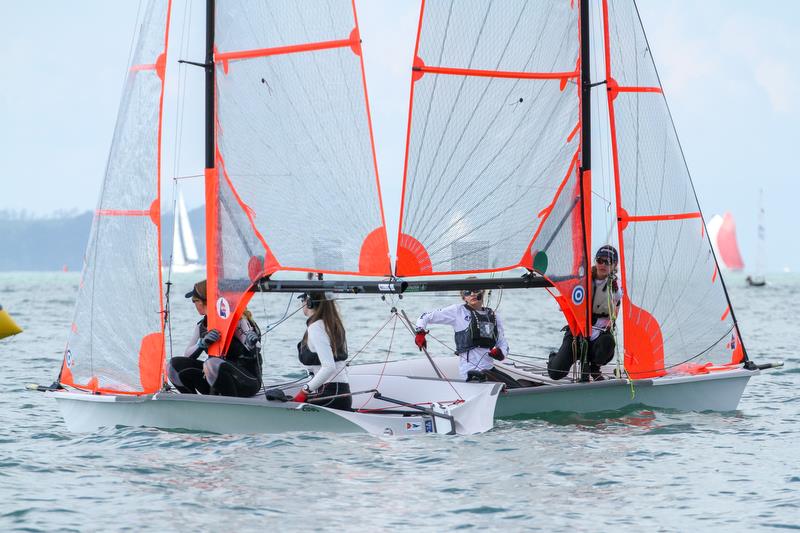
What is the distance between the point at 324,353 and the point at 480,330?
4.74ft

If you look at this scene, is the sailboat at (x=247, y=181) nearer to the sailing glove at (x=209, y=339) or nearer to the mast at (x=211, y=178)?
the mast at (x=211, y=178)

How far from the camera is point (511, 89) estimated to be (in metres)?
9.95

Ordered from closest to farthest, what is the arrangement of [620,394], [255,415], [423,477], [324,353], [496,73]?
1. [423,477]
2. [255,415]
3. [324,353]
4. [620,394]
5. [496,73]

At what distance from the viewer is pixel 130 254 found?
30.0 feet

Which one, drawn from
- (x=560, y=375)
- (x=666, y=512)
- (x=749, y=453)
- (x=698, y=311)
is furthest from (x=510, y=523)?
(x=698, y=311)

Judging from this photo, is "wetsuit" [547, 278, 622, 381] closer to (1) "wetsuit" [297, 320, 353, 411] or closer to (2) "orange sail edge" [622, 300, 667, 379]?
(2) "orange sail edge" [622, 300, 667, 379]

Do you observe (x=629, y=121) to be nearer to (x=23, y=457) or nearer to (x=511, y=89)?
(x=511, y=89)

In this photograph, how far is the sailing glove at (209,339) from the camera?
8836 millimetres

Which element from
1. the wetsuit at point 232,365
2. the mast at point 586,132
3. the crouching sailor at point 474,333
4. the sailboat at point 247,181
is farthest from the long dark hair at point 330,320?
the mast at point 586,132

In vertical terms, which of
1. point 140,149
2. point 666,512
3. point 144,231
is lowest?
point 666,512

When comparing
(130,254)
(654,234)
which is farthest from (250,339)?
(654,234)

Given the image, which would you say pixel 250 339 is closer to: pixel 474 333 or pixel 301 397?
pixel 301 397

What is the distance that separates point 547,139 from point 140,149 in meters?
3.50

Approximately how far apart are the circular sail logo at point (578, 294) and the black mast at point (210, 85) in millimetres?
3321
